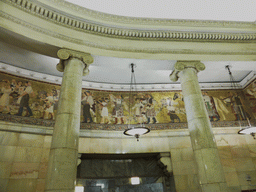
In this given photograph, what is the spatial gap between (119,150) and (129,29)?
426 centimetres

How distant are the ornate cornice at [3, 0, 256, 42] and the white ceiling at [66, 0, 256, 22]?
0.48 metres

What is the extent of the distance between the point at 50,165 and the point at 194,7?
20.5 ft

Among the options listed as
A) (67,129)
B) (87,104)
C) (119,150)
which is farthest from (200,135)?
(87,104)

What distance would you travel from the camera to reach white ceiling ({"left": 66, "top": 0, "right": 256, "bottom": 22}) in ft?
20.3

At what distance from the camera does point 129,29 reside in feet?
19.2

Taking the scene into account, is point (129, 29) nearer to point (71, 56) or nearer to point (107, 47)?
point (107, 47)

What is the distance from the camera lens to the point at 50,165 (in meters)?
3.69

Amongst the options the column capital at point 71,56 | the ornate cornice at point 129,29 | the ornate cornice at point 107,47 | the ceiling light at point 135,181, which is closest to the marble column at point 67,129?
the column capital at point 71,56

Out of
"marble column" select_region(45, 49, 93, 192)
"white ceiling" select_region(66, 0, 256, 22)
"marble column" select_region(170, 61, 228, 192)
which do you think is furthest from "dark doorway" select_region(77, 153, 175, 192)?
"white ceiling" select_region(66, 0, 256, 22)

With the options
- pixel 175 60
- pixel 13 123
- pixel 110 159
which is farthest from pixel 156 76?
pixel 13 123

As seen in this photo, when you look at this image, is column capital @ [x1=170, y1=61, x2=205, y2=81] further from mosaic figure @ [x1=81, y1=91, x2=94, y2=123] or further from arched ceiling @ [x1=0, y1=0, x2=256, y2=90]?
mosaic figure @ [x1=81, y1=91, x2=94, y2=123]

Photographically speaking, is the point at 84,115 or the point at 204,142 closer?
the point at 204,142

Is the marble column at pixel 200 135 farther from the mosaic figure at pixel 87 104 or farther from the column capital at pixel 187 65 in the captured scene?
the mosaic figure at pixel 87 104

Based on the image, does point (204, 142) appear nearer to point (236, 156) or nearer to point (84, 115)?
point (236, 156)
